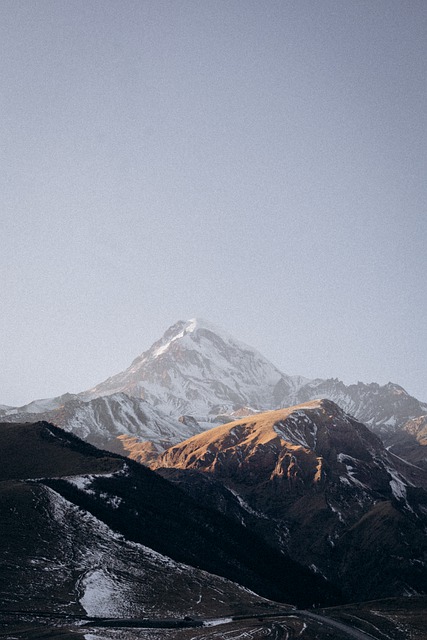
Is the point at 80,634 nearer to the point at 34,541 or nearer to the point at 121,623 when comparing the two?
the point at 121,623

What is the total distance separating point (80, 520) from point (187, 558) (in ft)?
124

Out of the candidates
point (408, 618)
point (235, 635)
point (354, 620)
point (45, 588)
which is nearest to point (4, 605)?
point (45, 588)

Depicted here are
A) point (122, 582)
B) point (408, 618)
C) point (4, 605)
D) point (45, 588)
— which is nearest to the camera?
point (4, 605)

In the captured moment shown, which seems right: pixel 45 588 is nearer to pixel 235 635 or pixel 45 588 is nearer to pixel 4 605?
pixel 4 605

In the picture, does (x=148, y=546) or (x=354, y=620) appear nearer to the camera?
(x=354, y=620)

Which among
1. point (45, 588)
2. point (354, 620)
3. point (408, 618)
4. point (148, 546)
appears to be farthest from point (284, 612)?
point (45, 588)

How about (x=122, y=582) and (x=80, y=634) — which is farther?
(x=122, y=582)

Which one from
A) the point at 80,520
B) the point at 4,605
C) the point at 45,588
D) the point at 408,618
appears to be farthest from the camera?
the point at 80,520

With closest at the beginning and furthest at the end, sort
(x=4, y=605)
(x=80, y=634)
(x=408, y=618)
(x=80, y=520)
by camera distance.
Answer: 1. (x=80, y=634)
2. (x=4, y=605)
3. (x=408, y=618)
4. (x=80, y=520)

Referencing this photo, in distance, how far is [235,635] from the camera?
391 feet

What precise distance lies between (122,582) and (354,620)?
61217 mm

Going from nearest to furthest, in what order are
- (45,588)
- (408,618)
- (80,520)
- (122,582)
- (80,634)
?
(80,634) < (45,588) < (122,582) < (408,618) < (80,520)

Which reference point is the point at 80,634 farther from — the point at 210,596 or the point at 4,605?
the point at 210,596

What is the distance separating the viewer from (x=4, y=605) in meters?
119
